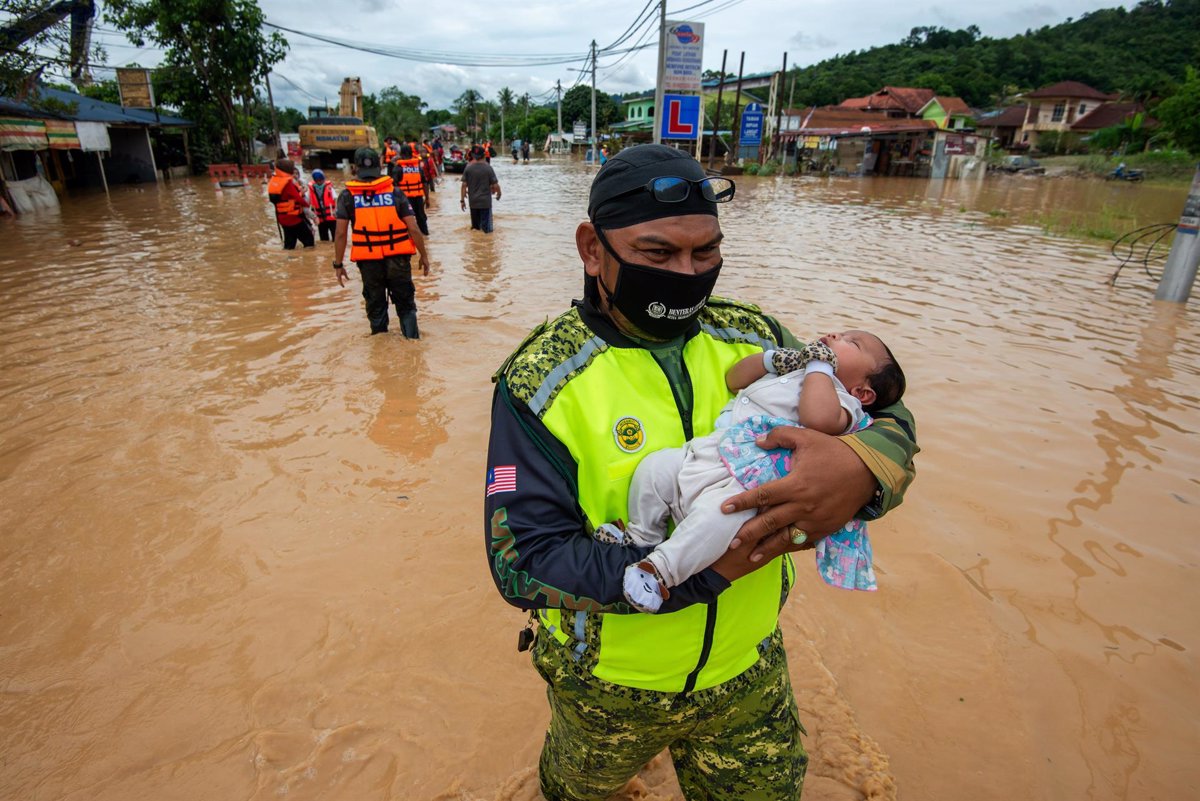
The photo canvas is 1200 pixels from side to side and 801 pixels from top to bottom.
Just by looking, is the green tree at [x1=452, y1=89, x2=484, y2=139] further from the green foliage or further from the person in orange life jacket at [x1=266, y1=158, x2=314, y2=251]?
the person in orange life jacket at [x1=266, y1=158, x2=314, y2=251]

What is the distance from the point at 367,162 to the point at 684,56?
595 inches

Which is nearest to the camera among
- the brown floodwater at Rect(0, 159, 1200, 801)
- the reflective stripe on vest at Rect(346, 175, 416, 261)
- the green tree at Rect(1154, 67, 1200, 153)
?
the brown floodwater at Rect(0, 159, 1200, 801)

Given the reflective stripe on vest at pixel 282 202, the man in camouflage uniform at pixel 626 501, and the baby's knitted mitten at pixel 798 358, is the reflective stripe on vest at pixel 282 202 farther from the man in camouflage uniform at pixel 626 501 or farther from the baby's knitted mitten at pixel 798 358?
the baby's knitted mitten at pixel 798 358

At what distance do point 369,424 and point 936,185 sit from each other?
33.6m

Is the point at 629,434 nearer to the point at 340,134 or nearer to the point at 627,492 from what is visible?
the point at 627,492

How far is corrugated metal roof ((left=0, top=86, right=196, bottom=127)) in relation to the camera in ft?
59.3

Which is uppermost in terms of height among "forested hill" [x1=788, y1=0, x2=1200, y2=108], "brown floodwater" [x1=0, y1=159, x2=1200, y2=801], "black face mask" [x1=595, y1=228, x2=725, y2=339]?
"forested hill" [x1=788, y1=0, x2=1200, y2=108]

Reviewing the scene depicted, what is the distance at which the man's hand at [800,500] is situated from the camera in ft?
4.25

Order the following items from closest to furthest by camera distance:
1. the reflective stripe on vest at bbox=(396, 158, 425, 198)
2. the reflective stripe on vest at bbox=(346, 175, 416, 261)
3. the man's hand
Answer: the man's hand → the reflective stripe on vest at bbox=(346, 175, 416, 261) → the reflective stripe on vest at bbox=(396, 158, 425, 198)

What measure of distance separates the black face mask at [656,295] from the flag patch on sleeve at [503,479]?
495 millimetres

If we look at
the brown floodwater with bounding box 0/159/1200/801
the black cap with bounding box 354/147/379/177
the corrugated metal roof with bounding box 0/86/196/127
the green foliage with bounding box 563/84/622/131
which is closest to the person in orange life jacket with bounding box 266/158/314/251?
the brown floodwater with bounding box 0/159/1200/801

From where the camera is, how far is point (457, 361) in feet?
22.8

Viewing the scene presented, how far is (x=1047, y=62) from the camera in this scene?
7088 centimetres

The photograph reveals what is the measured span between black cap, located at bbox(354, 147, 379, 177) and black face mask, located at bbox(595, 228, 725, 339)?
6006mm
